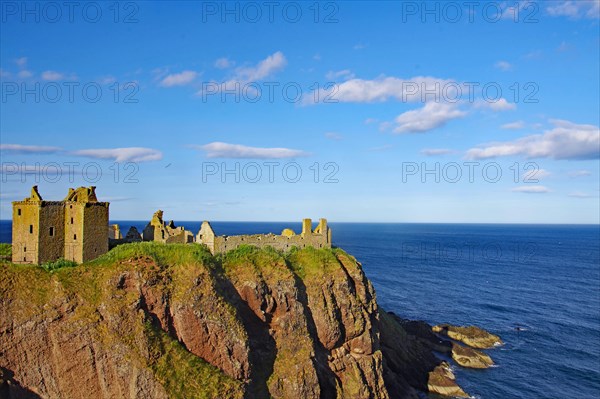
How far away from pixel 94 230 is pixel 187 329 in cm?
1733

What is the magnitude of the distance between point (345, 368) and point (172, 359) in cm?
2321

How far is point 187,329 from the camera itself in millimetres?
50656

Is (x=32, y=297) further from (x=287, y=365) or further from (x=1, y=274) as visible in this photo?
(x=287, y=365)

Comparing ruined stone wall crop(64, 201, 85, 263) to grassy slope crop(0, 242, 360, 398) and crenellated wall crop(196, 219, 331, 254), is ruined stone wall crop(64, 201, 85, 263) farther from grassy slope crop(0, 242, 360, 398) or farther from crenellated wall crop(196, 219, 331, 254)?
crenellated wall crop(196, 219, 331, 254)

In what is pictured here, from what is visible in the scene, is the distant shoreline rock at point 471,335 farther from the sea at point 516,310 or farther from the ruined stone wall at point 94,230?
the ruined stone wall at point 94,230

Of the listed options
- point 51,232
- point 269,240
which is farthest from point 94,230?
point 269,240

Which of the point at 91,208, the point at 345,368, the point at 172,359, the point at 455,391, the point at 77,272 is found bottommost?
the point at 455,391

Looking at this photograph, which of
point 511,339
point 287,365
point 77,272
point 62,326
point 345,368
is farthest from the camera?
point 511,339

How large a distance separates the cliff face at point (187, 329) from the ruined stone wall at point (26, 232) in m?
4.51

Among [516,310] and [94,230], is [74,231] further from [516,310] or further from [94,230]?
[516,310]

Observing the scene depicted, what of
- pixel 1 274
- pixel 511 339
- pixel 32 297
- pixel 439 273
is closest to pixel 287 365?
pixel 32 297

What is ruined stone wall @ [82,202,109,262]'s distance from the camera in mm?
55625

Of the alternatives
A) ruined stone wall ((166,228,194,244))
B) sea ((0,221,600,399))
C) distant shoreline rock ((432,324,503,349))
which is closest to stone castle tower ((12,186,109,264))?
ruined stone wall ((166,228,194,244))

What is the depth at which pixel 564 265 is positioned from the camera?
186250mm
